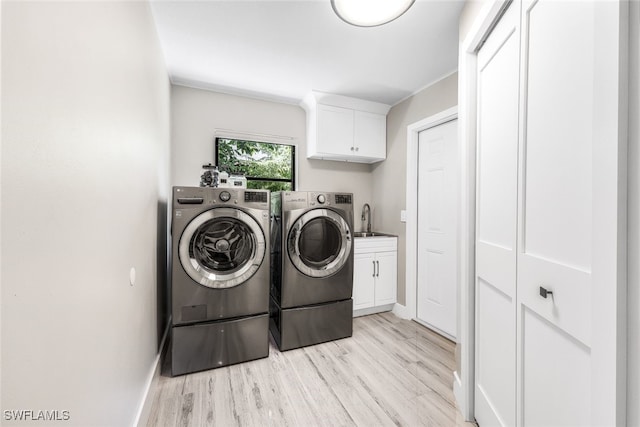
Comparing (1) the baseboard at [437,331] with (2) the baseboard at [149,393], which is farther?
(1) the baseboard at [437,331]

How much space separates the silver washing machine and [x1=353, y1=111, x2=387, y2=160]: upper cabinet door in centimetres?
95

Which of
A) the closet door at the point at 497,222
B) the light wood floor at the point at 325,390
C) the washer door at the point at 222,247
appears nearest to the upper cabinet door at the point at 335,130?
the washer door at the point at 222,247

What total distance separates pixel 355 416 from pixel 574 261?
136cm

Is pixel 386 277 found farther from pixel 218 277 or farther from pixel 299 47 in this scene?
pixel 299 47

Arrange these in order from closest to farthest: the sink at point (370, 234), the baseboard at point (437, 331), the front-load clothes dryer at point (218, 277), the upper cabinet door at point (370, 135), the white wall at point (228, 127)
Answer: the front-load clothes dryer at point (218, 277) < the baseboard at point (437, 331) < the white wall at point (228, 127) < the upper cabinet door at point (370, 135) < the sink at point (370, 234)

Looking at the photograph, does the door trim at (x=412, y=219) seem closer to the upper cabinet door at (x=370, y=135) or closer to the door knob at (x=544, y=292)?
the upper cabinet door at (x=370, y=135)

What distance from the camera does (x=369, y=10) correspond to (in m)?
1.56

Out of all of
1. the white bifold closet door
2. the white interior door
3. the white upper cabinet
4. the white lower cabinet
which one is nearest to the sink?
the white lower cabinet

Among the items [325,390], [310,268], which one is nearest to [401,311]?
[310,268]

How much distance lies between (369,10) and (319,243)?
1.73 m

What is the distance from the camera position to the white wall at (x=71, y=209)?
511 mm

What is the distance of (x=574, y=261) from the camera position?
783mm

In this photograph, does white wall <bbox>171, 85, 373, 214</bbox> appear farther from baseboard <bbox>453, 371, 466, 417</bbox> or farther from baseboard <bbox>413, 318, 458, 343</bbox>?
baseboard <bbox>453, 371, 466, 417</bbox>

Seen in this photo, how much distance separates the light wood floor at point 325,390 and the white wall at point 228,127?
1841 millimetres
